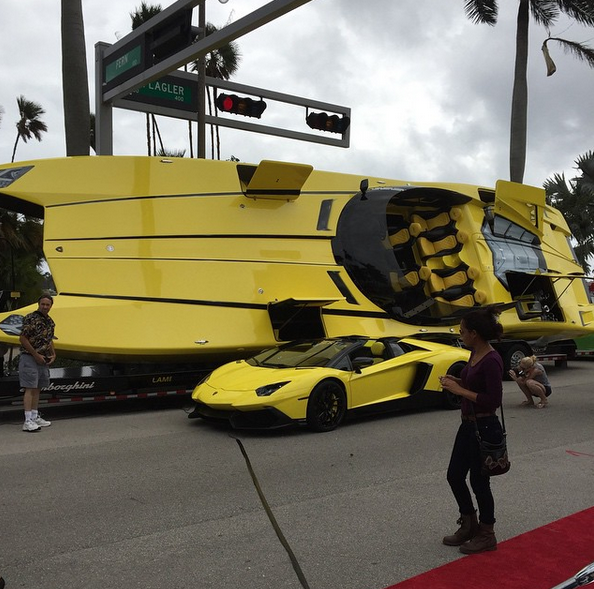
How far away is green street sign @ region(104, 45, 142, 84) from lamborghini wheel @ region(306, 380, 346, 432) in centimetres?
673

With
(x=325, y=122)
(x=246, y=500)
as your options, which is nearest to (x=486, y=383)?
(x=246, y=500)

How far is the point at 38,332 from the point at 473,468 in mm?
6274

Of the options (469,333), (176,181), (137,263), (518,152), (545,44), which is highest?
(545,44)

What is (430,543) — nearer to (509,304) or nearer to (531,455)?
(531,455)

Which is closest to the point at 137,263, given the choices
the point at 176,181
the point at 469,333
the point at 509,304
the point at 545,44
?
the point at 176,181

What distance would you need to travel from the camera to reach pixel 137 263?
9.95 meters

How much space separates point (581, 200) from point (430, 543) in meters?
25.6

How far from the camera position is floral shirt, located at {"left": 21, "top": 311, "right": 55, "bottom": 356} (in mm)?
8273

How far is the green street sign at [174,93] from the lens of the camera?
44.2ft

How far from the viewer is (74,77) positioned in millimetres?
12203

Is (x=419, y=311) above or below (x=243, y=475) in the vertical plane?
above

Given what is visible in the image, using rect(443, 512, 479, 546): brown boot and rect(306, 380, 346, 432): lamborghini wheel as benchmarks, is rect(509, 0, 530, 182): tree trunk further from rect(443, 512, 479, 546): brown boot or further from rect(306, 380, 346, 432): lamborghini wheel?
rect(443, 512, 479, 546): brown boot

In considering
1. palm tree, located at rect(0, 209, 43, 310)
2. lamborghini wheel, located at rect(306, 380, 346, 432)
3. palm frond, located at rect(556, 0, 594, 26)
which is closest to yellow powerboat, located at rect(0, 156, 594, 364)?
lamborghini wheel, located at rect(306, 380, 346, 432)

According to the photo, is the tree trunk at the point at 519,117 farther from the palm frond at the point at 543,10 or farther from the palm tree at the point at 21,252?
the palm tree at the point at 21,252
